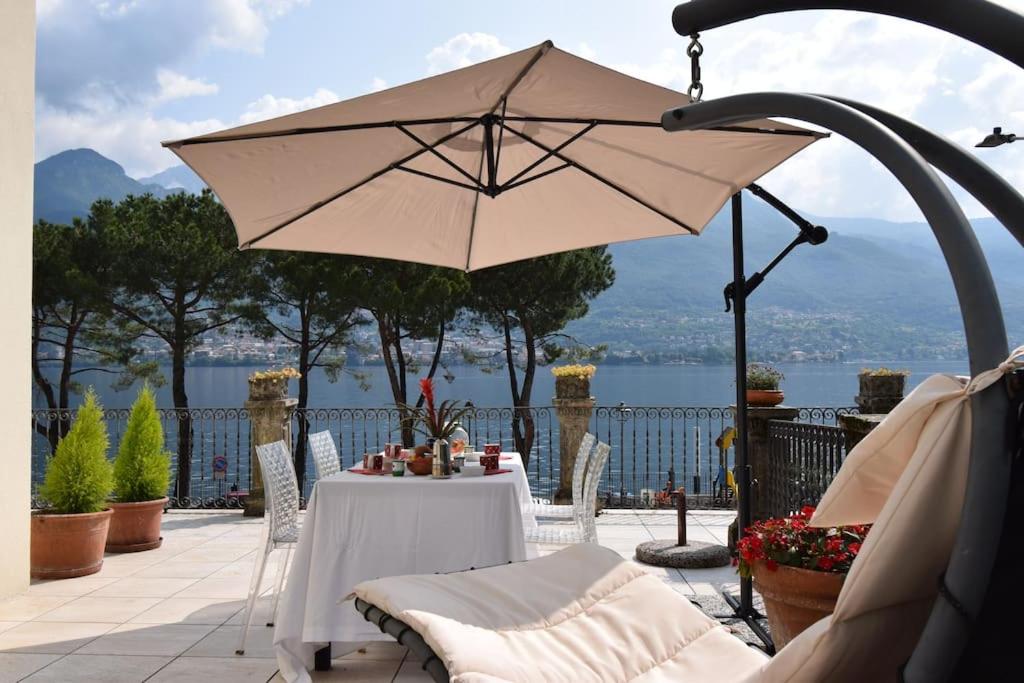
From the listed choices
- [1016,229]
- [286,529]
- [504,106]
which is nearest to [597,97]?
[504,106]

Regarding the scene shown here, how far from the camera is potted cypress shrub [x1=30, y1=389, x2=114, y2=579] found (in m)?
5.03

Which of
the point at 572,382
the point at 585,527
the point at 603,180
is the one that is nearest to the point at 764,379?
the point at 572,382

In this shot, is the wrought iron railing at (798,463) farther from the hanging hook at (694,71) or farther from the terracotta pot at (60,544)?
the terracotta pot at (60,544)

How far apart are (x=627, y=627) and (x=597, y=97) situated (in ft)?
6.47

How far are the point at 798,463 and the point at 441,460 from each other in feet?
8.62

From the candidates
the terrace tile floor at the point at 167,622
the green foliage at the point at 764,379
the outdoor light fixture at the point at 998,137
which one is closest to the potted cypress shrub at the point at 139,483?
the terrace tile floor at the point at 167,622

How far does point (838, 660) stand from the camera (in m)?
1.21

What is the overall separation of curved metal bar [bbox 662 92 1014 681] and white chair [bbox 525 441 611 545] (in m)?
3.25

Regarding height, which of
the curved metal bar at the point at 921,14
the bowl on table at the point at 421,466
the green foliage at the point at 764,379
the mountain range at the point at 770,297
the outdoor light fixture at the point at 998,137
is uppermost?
the mountain range at the point at 770,297

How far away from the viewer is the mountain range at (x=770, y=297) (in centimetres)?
7344

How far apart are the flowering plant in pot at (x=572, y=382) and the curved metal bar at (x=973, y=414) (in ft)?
20.5

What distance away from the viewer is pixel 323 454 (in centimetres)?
509

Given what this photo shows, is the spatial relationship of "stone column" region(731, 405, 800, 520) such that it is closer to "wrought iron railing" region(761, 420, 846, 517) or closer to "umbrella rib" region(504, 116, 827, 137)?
"wrought iron railing" region(761, 420, 846, 517)

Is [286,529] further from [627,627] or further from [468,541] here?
[627,627]
